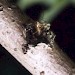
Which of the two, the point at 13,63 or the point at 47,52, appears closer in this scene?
the point at 47,52

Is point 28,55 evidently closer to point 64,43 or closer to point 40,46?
point 40,46

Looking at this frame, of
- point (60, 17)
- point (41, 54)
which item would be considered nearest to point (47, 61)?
point (41, 54)

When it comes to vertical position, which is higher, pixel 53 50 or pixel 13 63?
pixel 53 50
